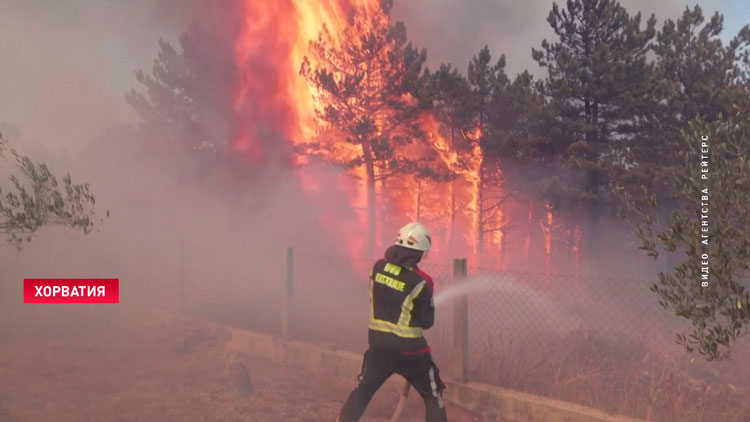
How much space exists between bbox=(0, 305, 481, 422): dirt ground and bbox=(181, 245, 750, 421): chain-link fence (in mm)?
830

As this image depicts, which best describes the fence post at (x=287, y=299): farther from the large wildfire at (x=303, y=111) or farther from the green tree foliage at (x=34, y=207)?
the large wildfire at (x=303, y=111)

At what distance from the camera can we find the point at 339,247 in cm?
2944

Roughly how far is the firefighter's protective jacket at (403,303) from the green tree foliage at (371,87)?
18.2 m

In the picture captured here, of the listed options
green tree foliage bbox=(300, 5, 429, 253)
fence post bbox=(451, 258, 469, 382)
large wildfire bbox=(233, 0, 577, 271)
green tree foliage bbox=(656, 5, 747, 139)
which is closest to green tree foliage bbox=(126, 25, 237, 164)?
large wildfire bbox=(233, 0, 577, 271)

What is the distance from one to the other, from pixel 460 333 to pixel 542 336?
2454mm

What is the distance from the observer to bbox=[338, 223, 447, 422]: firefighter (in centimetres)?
432

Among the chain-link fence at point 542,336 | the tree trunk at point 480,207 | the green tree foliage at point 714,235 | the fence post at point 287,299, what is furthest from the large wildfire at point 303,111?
the green tree foliage at point 714,235

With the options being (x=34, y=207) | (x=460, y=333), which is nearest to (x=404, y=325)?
(x=460, y=333)

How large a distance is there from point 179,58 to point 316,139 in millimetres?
8653

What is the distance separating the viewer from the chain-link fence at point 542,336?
5395mm

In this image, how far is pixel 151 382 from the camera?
273 inches

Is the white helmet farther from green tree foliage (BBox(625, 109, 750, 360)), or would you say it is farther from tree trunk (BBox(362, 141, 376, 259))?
tree trunk (BBox(362, 141, 376, 259))

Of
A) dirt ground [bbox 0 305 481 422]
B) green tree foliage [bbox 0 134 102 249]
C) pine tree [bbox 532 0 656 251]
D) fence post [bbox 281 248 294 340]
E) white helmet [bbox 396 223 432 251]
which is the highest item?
pine tree [bbox 532 0 656 251]

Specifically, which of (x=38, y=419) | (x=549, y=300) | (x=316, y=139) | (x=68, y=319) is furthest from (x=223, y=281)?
(x=316, y=139)
